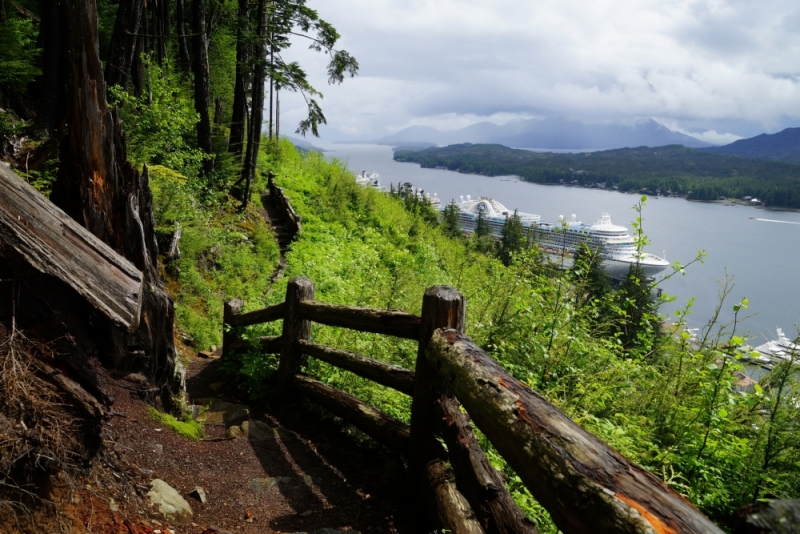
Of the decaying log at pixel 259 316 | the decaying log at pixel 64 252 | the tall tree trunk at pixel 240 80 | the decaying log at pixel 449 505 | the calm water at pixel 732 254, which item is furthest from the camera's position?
the tall tree trunk at pixel 240 80

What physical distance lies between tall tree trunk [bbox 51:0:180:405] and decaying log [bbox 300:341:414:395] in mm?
1536

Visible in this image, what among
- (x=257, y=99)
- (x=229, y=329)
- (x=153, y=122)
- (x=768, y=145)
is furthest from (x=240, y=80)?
(x=768, y=145)

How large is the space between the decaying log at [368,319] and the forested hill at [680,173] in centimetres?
3650

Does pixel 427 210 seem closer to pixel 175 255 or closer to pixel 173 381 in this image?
pixel 175 255

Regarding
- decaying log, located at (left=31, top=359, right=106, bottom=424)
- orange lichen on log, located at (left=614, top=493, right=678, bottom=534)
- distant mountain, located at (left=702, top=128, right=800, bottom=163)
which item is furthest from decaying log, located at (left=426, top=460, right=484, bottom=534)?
distant mountain, located at (left=702, top=128, right=800, bottom=163)

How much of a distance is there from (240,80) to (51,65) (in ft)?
22.9

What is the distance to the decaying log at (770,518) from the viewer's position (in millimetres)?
1030

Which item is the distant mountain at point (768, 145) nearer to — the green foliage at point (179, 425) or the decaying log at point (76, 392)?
the green foliage at point (179, 425)

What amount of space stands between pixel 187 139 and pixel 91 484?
13.9 metres

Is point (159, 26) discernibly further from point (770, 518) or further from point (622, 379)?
point (770, 518)

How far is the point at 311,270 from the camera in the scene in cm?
1148

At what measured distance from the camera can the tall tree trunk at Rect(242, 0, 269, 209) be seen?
14.7 m

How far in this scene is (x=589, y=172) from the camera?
221 feet

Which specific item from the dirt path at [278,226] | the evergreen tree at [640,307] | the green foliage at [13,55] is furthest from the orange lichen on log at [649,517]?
the dirt path at [278,226]
